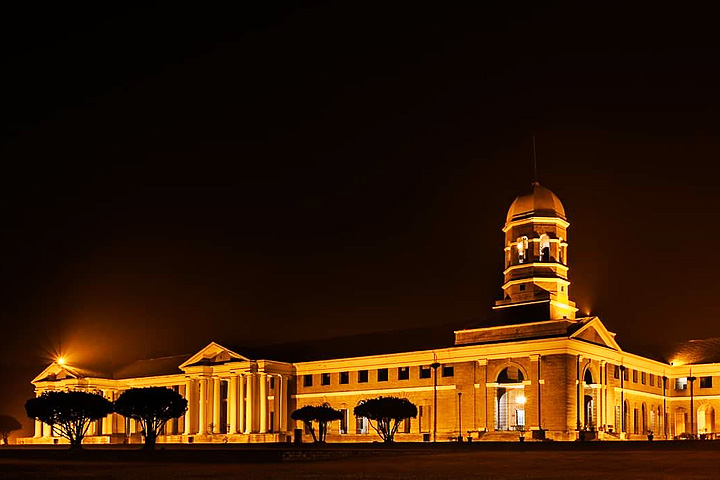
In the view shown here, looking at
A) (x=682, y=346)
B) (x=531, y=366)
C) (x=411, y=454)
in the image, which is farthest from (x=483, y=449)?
(x=682, y=346)

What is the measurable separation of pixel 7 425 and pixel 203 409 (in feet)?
86.7

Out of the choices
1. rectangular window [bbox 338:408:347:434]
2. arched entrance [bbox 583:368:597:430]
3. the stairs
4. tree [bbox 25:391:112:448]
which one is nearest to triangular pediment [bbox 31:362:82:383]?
rectangular window [bbox 338:408:347:434]

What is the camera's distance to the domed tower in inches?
2771

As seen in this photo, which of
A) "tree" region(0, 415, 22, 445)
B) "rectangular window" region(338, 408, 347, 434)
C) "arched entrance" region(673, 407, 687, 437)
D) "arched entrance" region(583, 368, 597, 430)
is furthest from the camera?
"tree" region(0, 415, 22, 445)

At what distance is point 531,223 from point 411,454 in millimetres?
32962

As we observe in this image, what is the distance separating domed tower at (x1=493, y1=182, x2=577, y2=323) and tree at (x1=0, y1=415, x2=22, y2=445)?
55563mm

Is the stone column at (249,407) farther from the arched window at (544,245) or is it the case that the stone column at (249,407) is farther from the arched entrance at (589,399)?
the arched entrance at (589,399)

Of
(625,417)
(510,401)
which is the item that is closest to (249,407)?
(510,401)

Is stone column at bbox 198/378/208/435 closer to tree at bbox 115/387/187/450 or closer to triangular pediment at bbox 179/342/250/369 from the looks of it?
triangular pediment at bbox 179/342/250/369

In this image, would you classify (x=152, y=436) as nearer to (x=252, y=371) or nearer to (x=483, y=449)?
(x=483, y=449)

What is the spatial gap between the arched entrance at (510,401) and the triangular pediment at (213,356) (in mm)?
24448

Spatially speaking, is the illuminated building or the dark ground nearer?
the dark ground

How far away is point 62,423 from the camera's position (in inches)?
2371

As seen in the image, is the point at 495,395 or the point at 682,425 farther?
the point at 682,425
